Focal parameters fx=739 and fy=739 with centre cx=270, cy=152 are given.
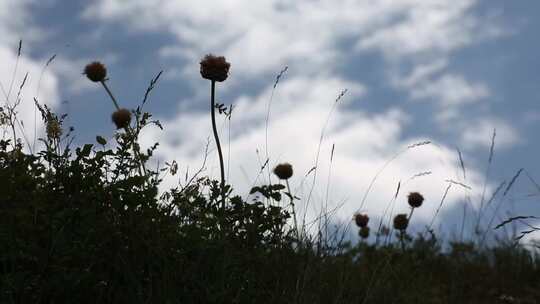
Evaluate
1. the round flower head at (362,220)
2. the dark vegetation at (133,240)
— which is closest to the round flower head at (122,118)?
the dark vegetation at (133,240)

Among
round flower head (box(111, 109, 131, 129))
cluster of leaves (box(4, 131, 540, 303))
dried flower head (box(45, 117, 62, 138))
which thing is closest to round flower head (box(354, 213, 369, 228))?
cluster of leaves (box(4, 131, 540, 303))

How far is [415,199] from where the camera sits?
631cm

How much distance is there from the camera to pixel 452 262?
7.62 metres

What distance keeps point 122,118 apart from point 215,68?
Answer: 620 millimetres

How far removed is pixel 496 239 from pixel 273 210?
436 cm

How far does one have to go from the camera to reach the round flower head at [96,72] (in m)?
4.85

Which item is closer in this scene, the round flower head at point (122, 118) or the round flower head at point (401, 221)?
the round flower head at point (122, 118)

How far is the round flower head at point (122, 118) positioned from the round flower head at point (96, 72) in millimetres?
583

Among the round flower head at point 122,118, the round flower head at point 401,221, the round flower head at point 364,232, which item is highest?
the round flower head at point 364,232

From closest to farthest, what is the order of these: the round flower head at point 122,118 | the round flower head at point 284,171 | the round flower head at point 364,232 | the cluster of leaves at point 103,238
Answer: the cluster of leaves at point 103,238
the round flower head at point 122,118
the round flower head at point 284,171
the round flower head at point 364,232

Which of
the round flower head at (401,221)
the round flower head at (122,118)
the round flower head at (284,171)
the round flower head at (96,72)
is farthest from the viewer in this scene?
the round flower head at (401,221)

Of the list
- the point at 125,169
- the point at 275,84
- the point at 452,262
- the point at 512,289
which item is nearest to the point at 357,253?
the point at 452,262

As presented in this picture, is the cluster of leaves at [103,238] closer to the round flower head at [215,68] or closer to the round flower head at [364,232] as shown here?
the round flower head at [215,68]

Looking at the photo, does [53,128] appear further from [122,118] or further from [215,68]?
[215,68]
